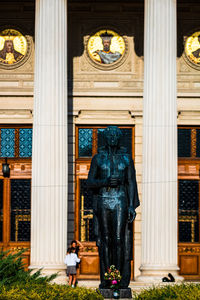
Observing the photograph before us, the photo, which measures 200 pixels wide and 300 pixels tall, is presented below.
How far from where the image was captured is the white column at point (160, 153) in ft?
79.2

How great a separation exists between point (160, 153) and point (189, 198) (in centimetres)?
452

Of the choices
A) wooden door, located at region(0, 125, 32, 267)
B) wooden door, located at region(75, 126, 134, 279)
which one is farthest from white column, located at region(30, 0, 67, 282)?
wooden door, located at region(0, 125, 32, 267)

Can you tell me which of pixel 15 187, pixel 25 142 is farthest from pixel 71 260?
pixel 25 142

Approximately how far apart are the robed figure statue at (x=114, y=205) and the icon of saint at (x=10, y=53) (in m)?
13.6

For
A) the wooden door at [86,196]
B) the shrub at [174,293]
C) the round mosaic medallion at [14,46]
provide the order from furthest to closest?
the round mosaic medallion at [14,46] < the wooden door at [86,196] < the shrub at [174,293]

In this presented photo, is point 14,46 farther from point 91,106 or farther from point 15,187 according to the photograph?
point 15,187

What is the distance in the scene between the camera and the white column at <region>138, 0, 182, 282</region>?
24125 millimetres

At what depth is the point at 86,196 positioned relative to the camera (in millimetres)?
28172

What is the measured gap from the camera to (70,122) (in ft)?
92.9

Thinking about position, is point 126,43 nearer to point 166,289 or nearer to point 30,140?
point 30,140

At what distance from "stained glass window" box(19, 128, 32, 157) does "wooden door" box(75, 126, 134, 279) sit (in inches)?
62.4

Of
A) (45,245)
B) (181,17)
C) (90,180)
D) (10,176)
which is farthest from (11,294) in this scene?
(181,17)

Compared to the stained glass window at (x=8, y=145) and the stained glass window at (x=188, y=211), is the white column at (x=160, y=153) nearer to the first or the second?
the stained glass window at (x=188, y=211)

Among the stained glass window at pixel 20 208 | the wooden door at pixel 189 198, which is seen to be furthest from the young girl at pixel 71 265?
the wooden door at pixel 189 198
